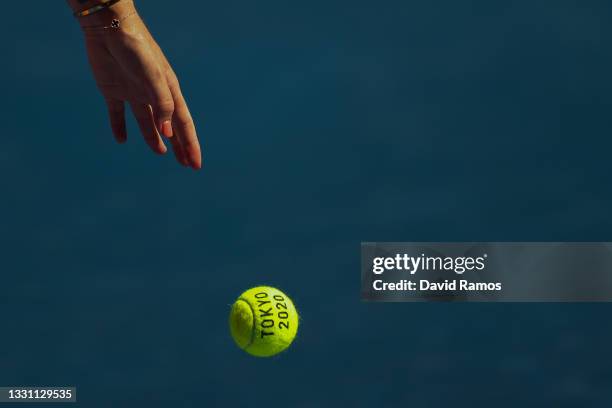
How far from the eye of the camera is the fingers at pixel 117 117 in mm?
6070

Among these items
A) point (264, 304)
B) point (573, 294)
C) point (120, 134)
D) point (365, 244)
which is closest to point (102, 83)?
point (120, 134)

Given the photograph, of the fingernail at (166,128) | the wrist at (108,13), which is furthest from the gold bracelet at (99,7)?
the fingernail at (166,128)

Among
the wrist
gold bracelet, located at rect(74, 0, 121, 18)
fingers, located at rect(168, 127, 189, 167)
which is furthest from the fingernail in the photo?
gold bracelet, located at rect(74, 0, 121, 18)

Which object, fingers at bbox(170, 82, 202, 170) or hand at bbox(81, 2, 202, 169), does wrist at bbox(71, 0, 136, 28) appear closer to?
hand at bbox(81, 2, 202, 169)

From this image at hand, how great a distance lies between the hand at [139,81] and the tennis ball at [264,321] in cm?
175

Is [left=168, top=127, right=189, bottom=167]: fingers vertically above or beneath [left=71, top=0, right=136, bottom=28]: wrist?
beneath

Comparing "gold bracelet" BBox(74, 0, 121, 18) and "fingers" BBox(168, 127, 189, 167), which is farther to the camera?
"fingers" BBox(168, 127, 189, 167)

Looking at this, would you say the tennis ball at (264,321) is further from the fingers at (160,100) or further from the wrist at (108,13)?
the wrist at (108,13)

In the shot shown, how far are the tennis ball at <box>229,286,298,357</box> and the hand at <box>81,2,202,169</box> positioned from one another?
175 cm

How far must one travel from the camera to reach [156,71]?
5422 mm

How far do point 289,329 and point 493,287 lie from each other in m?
2.22

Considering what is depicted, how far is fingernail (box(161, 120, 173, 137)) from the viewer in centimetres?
548

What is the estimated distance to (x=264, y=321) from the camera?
24.1ft

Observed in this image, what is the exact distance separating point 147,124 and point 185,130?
1.06ft
